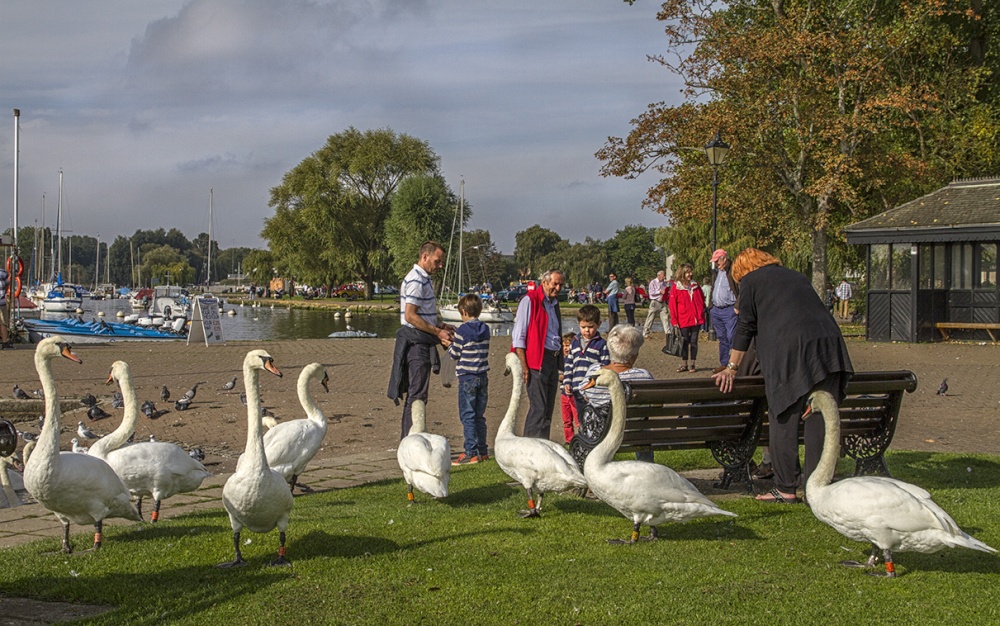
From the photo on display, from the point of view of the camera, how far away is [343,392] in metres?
15.2

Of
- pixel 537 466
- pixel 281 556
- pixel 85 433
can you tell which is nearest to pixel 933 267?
pixel 85 433

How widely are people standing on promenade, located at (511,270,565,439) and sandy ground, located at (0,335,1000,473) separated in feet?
5.26

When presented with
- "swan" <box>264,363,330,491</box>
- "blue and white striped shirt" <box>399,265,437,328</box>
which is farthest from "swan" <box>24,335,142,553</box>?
"blue and white striped shirt" <box>399,265,437,328</box>

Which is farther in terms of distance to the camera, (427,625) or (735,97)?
(735,97)

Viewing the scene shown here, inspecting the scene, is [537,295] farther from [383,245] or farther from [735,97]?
[383,245]

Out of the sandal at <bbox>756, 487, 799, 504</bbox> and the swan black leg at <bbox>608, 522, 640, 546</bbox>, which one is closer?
the swan black leg at <bbox>608, 522, 640, 546</bbox>

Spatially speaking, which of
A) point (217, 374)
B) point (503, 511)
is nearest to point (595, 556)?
point (503, 511)

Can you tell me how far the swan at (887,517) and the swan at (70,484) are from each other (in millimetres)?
4327

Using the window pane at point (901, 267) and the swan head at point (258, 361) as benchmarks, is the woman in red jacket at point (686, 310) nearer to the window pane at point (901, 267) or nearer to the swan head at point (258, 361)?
the window pane at point (901, 267)

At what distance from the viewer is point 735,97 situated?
29.0 m

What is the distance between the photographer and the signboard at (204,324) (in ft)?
84.1

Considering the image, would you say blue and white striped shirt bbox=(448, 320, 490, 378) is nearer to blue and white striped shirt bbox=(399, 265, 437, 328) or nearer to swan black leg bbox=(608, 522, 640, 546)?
blue and white striped shirt bbox=(399, 265, 437, 328)

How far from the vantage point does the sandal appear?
710 cm

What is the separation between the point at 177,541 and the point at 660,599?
3.17m
